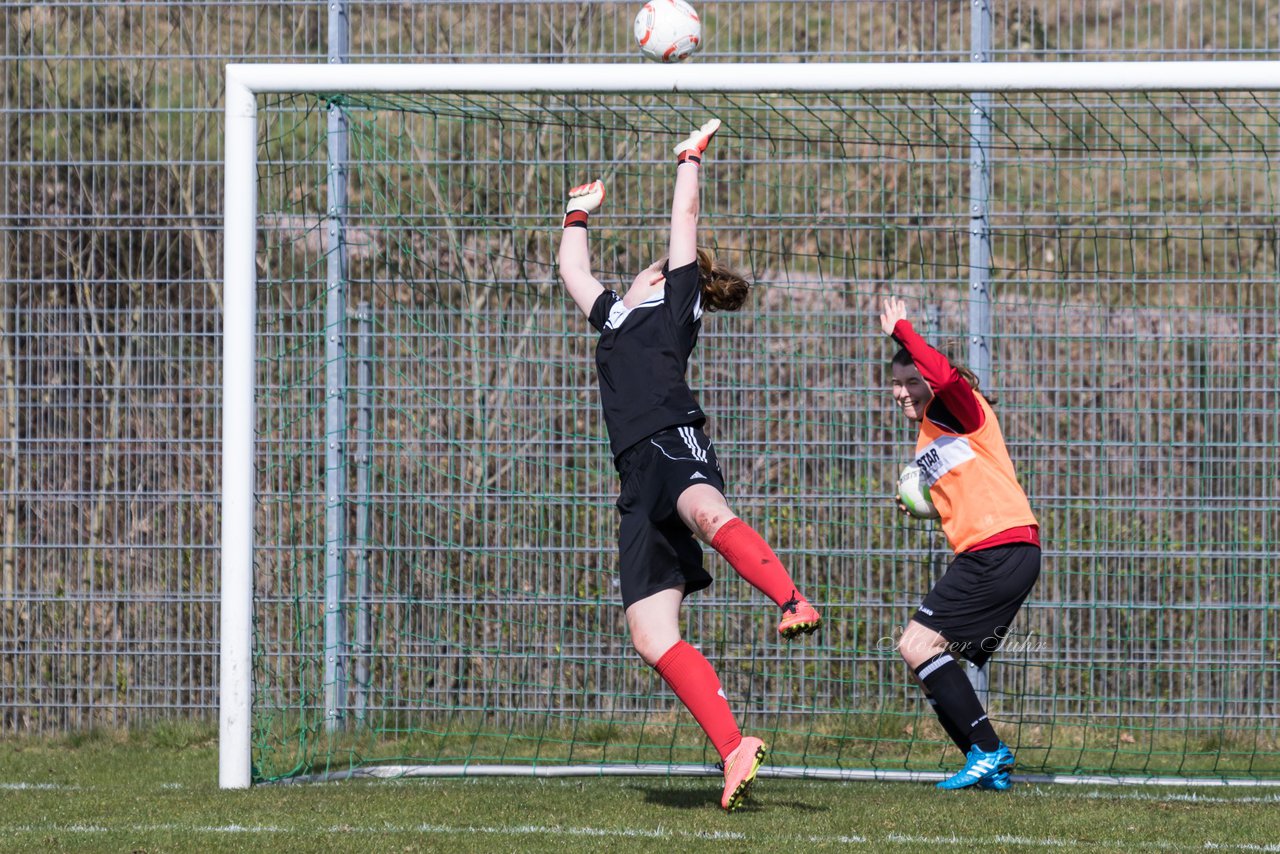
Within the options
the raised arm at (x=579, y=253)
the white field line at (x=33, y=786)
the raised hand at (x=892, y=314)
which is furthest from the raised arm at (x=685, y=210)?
the white field line at (x=33, y=786)

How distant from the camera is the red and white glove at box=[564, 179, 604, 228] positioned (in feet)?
17.9

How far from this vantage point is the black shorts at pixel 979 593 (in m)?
5.48

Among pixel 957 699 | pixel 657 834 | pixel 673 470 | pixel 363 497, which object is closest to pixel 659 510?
pixel 673 470

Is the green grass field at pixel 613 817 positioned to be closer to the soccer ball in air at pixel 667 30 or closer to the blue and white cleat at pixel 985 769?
the blue and white cleat at pixel 985 769

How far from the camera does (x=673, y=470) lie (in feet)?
15.3

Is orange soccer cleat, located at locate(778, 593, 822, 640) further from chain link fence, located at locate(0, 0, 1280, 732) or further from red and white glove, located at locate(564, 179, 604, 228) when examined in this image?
chain link fence, located at locate(0, 0, 1280, 732)

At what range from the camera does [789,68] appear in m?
5.63

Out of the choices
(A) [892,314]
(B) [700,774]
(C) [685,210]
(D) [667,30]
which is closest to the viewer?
(C) [685,210]

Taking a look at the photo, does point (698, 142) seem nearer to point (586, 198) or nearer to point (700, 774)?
point (586, 198)

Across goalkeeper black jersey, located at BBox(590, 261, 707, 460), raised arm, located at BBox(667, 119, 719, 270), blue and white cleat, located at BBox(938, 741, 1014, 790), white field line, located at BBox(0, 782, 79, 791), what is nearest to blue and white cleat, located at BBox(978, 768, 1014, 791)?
blue and white cleat, located at BBox(938, 741, 1014, 790)

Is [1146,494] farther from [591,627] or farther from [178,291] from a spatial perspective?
[178,291]

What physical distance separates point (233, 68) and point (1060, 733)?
5010 mm

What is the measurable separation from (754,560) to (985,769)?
1758mm

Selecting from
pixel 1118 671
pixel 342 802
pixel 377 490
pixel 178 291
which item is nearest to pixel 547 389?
pixel 377 490
